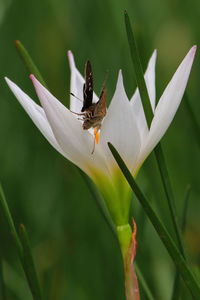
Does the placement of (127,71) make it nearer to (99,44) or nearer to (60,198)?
(60,198)

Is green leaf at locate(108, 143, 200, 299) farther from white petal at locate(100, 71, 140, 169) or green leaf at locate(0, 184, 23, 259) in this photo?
green leaf at locate(0, 184, 23, 259)

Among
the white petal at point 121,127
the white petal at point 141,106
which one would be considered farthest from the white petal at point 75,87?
the white petal at point 121,127

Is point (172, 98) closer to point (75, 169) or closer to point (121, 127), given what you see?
point (121, 127)

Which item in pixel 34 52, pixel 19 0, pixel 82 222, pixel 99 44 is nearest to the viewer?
pixel 82 222

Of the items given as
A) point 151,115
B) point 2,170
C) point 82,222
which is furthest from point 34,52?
point 151,115

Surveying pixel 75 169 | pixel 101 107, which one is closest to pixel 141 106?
pixel 101 107

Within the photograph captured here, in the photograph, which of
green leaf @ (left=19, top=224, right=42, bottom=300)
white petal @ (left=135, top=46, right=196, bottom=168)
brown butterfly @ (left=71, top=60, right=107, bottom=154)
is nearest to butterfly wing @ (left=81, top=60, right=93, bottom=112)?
brown butterfly @ (left=71, top=60, right=107, bottom=154)
